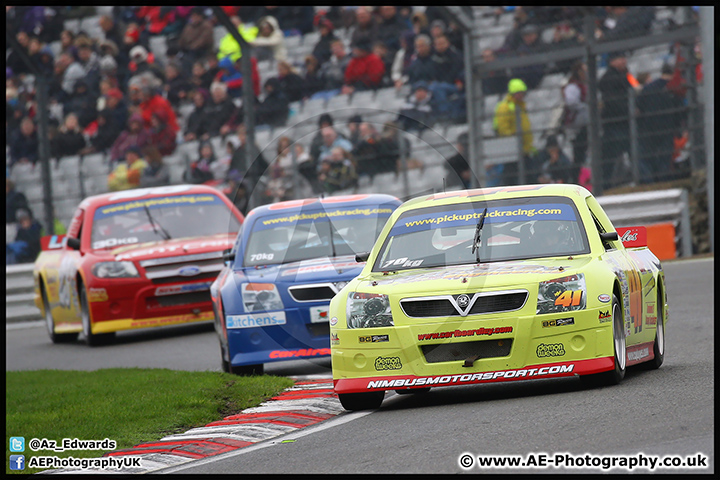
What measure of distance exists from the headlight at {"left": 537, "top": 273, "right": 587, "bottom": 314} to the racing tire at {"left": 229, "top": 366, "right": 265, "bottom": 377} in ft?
12.4

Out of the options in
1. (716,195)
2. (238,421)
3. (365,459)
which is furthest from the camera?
(716,195)

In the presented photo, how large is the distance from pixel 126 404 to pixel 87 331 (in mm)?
6612

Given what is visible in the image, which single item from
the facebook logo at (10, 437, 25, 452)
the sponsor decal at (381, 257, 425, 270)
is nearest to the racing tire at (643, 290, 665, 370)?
the sponsor decal at (381, 257, 425, 270)

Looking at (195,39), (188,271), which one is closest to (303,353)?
(188,271)

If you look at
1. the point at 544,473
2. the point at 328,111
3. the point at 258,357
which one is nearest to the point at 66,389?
the point at 258,357

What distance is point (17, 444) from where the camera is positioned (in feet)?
23.6

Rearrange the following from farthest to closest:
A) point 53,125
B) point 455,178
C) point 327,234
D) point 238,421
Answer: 1. point 53,125
2. point 455,178
3. point 327,234
4. point 238,421

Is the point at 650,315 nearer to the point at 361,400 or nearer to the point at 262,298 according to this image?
the point at 361,400

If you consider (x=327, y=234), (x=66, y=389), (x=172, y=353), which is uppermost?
(x=327, y=234)

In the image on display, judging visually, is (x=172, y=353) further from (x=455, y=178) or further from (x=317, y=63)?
(x=317, y=63)

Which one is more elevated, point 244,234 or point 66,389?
point 244,234

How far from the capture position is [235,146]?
63.9 feet

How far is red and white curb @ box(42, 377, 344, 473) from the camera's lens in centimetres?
654

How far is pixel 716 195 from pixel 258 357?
8906mm
